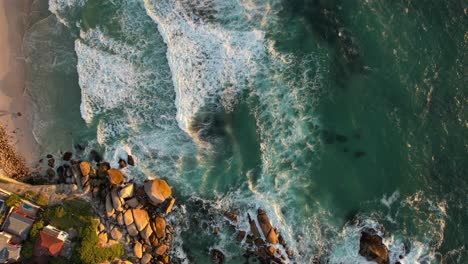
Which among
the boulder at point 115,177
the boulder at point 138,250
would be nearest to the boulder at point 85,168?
the boulder at point 115,177

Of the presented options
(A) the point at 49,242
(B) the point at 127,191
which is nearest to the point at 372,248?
(B) the point at 127,191

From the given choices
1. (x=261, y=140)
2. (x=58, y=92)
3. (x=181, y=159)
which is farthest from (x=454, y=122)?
(x=58, y=92)

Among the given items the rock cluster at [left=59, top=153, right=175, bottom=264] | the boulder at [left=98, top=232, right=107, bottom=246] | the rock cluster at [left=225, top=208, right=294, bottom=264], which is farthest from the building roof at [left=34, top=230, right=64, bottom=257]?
the rock cluster at [left=225, top=208, right=294, bottom=264]

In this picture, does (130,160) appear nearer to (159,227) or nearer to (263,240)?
(159,227)

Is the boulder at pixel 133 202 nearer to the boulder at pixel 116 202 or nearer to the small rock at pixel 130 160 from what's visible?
the boulder at pixel 116 202

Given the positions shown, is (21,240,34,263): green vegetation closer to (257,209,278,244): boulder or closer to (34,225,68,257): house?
(34,225,68,257): house
